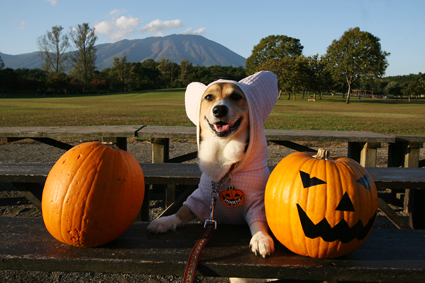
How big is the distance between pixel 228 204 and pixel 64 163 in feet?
3.14

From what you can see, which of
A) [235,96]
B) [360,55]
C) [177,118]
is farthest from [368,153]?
[360,55]

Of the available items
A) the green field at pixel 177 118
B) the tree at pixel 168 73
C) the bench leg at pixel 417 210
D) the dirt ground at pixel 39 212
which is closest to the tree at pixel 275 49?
the tree at pixel 168 73

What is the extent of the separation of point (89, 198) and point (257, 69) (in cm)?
6060

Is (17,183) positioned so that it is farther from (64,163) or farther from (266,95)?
(266,95)

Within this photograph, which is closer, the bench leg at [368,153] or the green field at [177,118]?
the bench leg at [368,153]

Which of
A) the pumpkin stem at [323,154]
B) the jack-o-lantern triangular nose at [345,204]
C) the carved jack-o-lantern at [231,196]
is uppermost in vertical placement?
the pumpkin stem at [323,154]

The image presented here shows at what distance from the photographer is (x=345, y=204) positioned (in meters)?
1.32

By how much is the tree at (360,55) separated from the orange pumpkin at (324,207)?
5012 cm

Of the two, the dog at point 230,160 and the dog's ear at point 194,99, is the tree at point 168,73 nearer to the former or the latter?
the dog's ear at point 194,99

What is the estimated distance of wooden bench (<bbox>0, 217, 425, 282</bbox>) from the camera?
4.19 feet

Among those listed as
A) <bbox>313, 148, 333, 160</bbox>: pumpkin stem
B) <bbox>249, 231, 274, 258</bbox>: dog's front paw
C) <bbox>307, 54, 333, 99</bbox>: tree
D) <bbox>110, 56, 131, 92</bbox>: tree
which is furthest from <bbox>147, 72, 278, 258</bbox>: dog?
<bbox>110, 56, 131, 92</bbox>: tree

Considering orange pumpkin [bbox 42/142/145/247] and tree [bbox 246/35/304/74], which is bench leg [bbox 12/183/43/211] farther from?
tree [bbox 246/35/304/74]

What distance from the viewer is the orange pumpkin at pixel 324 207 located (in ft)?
4.34

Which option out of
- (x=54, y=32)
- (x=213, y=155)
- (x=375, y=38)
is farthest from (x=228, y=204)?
(x=54, y=32)
